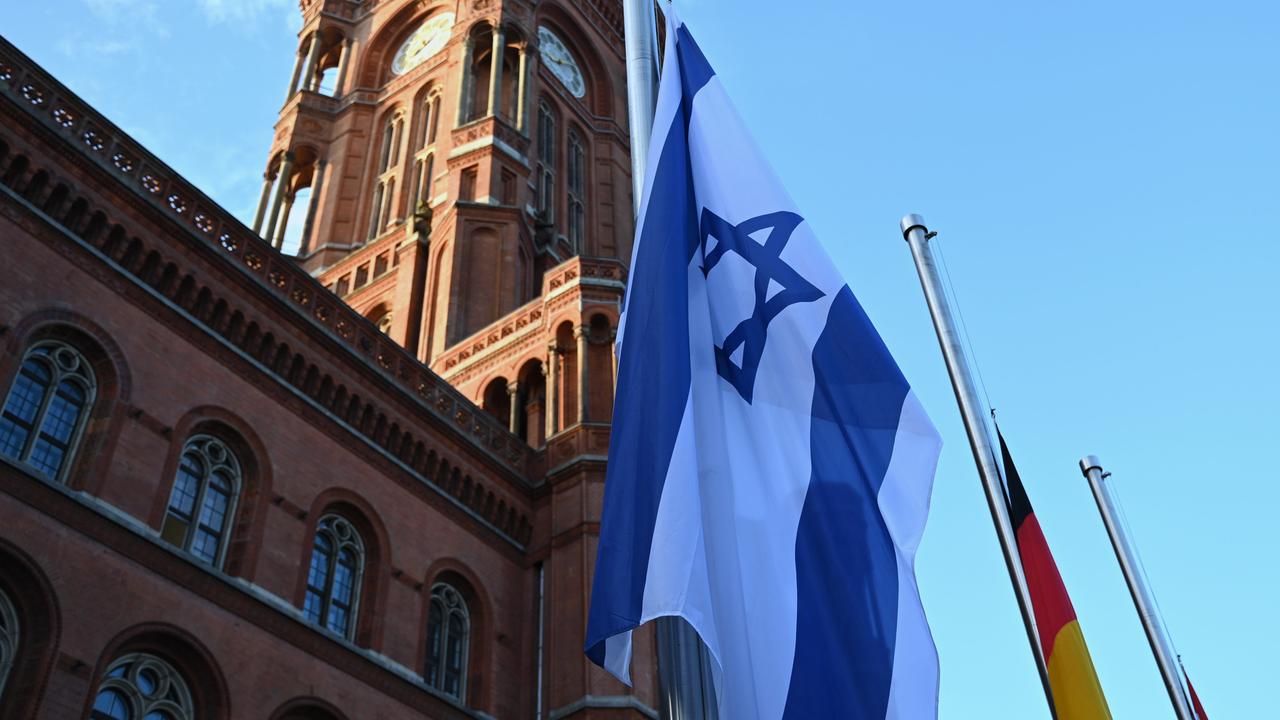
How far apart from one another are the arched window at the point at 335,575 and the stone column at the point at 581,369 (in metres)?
5.84

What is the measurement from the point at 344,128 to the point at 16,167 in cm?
2777

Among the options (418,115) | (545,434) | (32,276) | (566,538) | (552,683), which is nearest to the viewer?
(32,276)

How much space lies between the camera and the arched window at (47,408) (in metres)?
15.1

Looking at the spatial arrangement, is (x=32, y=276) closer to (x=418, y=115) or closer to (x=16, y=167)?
(x=16, y=167)

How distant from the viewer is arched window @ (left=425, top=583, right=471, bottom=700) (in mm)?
19844

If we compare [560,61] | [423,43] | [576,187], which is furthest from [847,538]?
[560,61]

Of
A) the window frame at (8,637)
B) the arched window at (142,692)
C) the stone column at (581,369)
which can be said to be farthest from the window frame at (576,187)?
the window frame at (8,637)

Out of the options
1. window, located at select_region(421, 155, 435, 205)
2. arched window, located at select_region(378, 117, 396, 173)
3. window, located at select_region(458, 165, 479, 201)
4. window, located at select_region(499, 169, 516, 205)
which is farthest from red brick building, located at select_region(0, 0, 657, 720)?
arched window, located at select_region(378, 117, 396, 173)

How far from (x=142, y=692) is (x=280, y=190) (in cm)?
2817

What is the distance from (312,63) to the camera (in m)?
46.3

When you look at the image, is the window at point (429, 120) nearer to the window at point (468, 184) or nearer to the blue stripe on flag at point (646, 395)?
the window at point (468, 184)

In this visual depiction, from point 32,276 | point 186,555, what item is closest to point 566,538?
point 186,555

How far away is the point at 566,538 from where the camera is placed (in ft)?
72.6

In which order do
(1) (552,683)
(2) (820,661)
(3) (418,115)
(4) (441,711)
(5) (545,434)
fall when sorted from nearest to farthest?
(2) (820,661) < (4) (441,711) < (1) (552,683) < (5) (545,434) < (3) (418,115)
